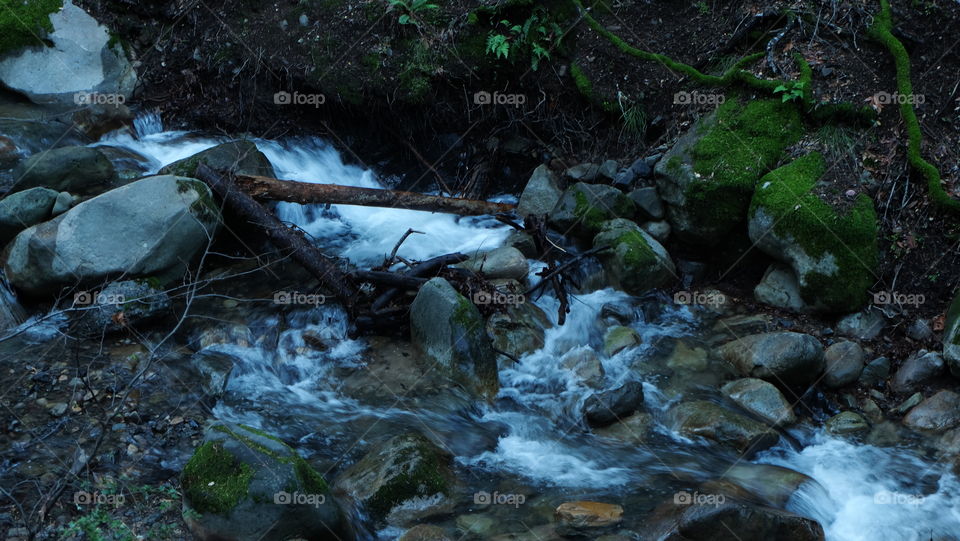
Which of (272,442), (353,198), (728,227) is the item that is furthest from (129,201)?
(728,227)

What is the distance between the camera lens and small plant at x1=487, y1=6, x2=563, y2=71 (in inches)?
325

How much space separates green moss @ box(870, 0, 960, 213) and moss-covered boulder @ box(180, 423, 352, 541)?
588 centimetres

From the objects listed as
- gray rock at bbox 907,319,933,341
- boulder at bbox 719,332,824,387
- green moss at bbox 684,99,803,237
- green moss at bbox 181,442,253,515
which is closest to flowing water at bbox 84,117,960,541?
boulder at bbox 719,332,824,387

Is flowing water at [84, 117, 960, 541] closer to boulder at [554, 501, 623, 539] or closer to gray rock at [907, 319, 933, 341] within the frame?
boulder at [554, 501, 623, 539]

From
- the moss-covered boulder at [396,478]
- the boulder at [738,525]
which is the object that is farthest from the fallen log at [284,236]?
the boulder at [738,525]

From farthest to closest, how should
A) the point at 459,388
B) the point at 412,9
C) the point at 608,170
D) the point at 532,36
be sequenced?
the point at 412,9
the point at 532,36
the point at 608,170
the point at 459,388

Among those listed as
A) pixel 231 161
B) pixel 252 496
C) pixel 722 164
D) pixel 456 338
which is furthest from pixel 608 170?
pixel 252 496

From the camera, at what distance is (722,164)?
23.1 feet

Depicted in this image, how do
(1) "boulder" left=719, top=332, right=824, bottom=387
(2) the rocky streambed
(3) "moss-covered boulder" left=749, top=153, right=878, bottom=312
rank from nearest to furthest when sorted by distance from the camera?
1. (2) the rocky streambed
2. (1) "boulder" left=719, top=332, right=824, bottom=387
3. (3) "moss-covered boulder" left=749, top=153, right=878, bottom=312

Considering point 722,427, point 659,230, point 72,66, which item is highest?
point 72,66

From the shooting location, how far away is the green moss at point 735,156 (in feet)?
22.8

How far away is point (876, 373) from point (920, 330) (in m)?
0.58

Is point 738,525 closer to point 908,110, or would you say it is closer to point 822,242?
point 822,242

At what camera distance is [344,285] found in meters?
6.61
